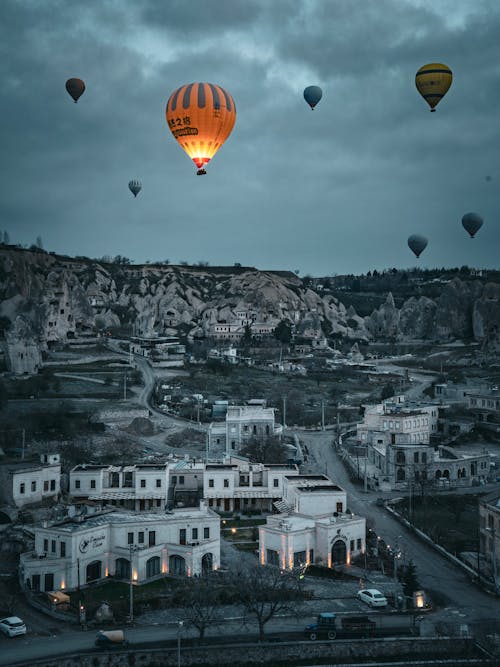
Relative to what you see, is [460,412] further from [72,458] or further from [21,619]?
[21,619]

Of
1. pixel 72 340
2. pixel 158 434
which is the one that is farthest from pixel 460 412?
pixel 72 340

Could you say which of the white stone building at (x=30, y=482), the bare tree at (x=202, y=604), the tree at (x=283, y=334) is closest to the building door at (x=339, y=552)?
the bare tree at (x=202, y=604)

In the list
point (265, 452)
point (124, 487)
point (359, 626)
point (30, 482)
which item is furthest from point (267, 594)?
point (265, 452)

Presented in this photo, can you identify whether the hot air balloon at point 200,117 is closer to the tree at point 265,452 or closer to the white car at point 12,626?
the tree at point 265,452

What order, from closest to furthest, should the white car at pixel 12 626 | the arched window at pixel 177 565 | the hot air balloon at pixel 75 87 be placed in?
the white car at pixel 12 626 < the arched window at pixel 177 565 < the hot air balloon at pixel 75 87

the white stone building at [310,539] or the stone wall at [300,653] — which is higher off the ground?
the white stone building at [310,539]

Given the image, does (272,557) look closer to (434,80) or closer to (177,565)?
(177,565)
